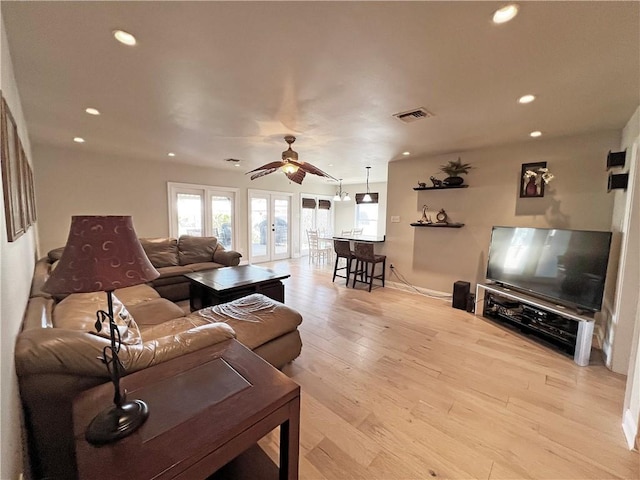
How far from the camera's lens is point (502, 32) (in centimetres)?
145

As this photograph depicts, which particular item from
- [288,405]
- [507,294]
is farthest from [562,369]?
[288,405]

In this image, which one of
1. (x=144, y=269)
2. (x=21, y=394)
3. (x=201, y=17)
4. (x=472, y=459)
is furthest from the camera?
(x=472, y=459)

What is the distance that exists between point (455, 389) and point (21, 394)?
265 cm

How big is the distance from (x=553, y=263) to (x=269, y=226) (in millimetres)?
6022

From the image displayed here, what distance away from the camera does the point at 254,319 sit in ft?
7.12

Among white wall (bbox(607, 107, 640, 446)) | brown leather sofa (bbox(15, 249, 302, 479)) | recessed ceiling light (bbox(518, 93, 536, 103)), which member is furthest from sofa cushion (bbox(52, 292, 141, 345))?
white wall (bbox(607, 107, 640, 446))

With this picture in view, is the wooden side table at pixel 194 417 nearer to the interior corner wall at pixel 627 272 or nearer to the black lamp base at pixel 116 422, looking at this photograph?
the black lamp base at pixel 116 422

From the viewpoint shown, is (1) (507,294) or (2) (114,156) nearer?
(1) (507,294)

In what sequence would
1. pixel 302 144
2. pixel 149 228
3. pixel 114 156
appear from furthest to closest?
pixel 149 228 < pixel 114 156 < pixel 302 144

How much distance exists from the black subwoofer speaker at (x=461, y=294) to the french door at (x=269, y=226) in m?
4.91

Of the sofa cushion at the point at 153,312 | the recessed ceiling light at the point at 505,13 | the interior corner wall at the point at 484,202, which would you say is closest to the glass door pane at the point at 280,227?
the interior corner wall at the point at 484,202

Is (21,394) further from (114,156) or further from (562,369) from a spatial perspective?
(114,156)

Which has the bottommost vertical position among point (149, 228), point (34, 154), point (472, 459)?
point (472, 459)

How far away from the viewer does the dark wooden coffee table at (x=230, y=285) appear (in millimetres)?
3045
